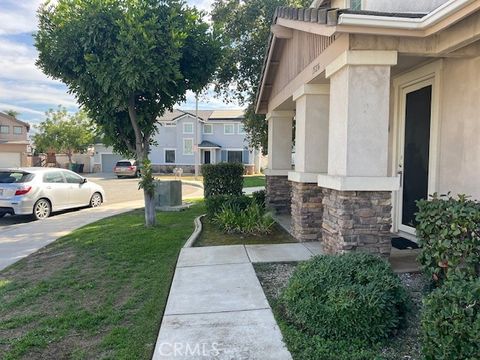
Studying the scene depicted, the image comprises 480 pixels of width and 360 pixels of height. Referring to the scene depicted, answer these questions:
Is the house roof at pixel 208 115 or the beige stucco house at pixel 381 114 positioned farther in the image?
the house roof at pixel 208 115

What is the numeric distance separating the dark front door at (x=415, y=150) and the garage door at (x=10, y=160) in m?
32.2

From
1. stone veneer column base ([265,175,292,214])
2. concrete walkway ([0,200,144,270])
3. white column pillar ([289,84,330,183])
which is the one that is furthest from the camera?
stone veneer column base ([265,175,292,214])

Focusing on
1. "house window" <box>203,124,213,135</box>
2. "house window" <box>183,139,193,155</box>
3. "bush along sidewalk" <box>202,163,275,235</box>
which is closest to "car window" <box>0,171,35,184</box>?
"bush along sidewalk" <box>202,163,275,235</box>

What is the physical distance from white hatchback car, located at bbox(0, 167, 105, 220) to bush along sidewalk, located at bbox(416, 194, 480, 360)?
1066 cm

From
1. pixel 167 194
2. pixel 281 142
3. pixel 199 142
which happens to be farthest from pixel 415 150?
pixel 199 142

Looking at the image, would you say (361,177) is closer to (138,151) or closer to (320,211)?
(320,211)

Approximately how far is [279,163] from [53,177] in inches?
287

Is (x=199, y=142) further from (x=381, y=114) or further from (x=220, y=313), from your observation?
(x=220, y=313)

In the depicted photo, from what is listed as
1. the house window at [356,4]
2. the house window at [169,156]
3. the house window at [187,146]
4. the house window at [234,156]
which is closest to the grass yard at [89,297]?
the house window at [356,4]

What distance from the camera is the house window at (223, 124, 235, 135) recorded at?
4022 centimetres

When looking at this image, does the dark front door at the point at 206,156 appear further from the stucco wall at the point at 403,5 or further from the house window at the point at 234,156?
the stucco wall at the point at 403,5

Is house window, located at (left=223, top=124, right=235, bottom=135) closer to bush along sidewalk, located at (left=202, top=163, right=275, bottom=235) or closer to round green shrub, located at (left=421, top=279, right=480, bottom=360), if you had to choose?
bush along sidewalk, located at (left=202, top=163, right=275, bottom=235)

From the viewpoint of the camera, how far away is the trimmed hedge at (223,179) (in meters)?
12.5

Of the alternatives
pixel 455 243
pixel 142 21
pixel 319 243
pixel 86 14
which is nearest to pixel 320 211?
pixel 319 243
